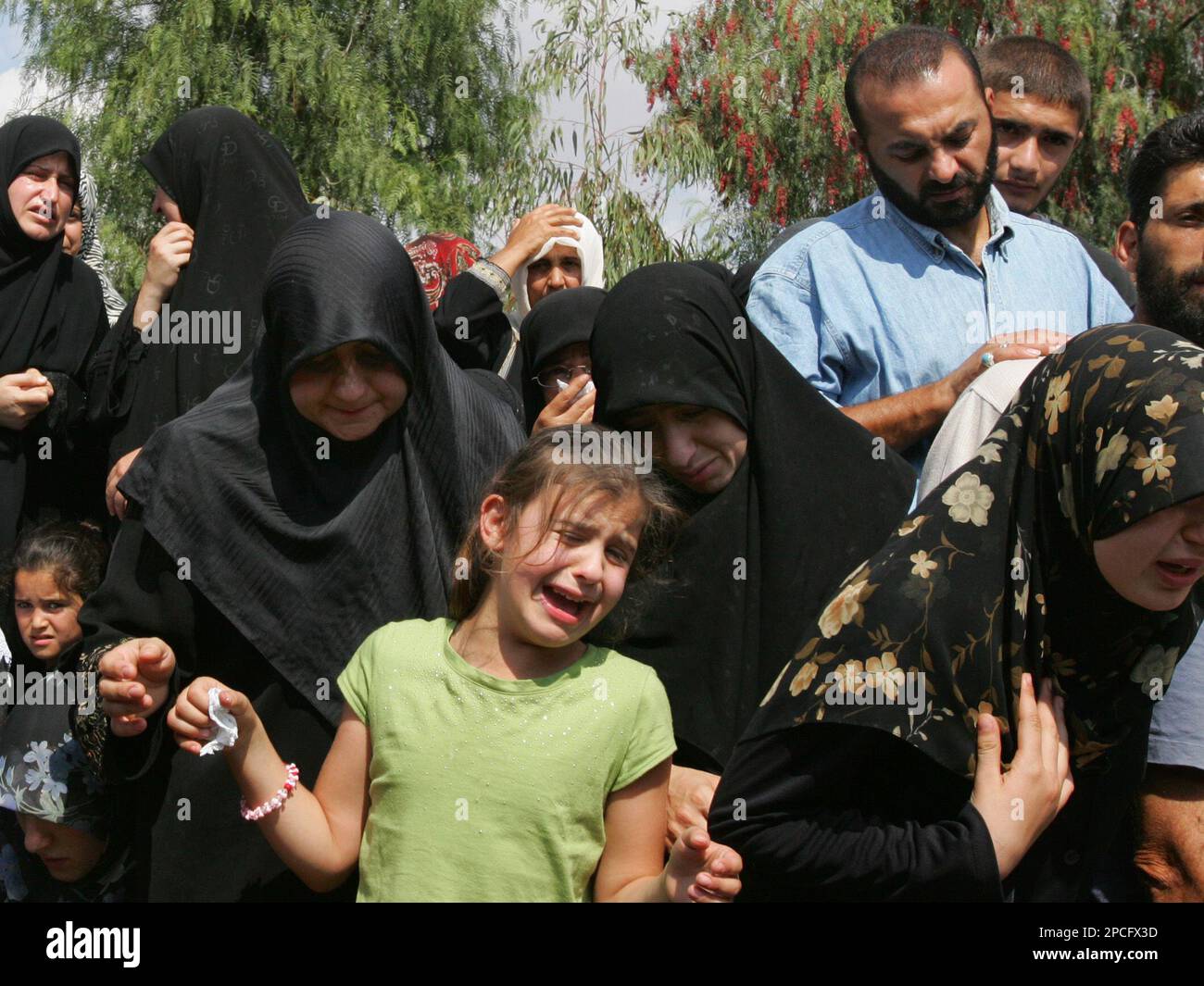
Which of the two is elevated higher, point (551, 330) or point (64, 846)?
point (551, 330)

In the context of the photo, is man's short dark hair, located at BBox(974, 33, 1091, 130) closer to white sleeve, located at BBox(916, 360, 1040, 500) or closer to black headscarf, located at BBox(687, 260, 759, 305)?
black headscarf, located at BBox(687, 260, 759, 305)

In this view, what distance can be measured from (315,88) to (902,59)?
966 centimetres

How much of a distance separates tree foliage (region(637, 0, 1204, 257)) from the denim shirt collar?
6.68m

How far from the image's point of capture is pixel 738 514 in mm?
2785

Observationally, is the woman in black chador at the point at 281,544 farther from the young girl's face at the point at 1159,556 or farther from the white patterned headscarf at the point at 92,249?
the white patterned headscarf at the point at 92,249

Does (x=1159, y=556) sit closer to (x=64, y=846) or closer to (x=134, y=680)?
(x=134, y=680)

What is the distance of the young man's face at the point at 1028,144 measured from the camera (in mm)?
4445

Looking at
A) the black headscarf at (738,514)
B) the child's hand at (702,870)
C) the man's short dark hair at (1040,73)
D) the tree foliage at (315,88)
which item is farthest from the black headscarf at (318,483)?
the tree foliage at (315,88)

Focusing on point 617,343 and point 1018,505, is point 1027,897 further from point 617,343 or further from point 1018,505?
point 617,343

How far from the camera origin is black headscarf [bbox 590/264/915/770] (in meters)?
2.72

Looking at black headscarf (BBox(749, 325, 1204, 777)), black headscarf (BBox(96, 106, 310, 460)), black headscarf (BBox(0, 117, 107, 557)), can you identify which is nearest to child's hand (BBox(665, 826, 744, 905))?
black headscarf (BBox(749, 325, 1204, 777))

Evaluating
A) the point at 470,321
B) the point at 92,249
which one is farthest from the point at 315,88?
the point at 470,321

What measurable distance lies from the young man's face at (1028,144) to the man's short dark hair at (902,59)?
0.82 meters

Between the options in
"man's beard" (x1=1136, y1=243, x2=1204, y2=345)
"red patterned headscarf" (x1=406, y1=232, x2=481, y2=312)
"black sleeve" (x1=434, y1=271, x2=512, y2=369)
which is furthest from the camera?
"red patterned headscarf" (x1=406, y1=232, x2=481, y2=312)
